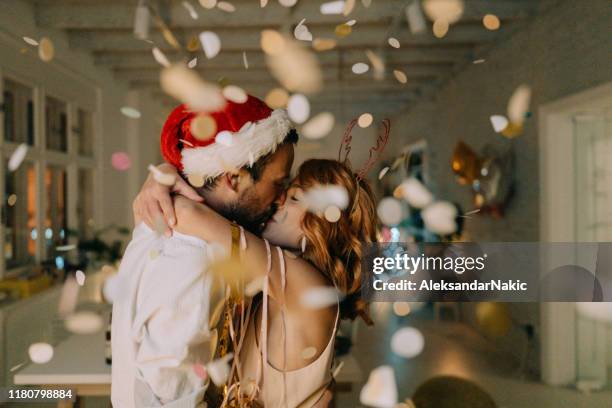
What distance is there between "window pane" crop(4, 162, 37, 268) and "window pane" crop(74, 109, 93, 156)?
1076mm

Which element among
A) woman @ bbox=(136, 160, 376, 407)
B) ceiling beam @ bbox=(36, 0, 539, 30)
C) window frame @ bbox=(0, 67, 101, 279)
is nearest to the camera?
woman @ bbox=(136, 160, 376, 407)

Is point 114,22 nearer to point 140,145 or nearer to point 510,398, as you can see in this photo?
point 140,145

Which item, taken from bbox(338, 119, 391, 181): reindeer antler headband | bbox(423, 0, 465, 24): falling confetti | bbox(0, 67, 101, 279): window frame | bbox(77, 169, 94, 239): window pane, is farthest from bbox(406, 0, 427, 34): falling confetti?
bbox(77, 169, 94, 239): window pane

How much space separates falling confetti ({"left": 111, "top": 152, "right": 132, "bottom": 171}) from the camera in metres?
5.01

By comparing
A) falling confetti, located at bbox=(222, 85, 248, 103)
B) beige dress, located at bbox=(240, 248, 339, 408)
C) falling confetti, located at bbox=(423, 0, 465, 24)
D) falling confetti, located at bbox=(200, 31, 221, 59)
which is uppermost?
falling confetti, located at bbox=(423, 0, 465, 24)

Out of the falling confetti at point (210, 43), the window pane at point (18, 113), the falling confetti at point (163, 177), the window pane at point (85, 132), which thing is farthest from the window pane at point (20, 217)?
the falling confetti at point (163, 177)

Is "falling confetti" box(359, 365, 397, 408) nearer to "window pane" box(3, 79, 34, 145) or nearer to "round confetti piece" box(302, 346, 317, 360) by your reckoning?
"round confetti piece" box(302, 346, 317, 360)

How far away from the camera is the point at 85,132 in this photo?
4520 mm

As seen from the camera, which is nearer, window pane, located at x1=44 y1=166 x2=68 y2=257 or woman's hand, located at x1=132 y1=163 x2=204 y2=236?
woman's hand, located at x1=132 y1=163 x2=204 y2=236

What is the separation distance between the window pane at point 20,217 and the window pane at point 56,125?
45cm

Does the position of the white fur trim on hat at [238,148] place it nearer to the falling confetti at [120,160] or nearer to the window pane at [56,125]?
the window pane at [56,125]

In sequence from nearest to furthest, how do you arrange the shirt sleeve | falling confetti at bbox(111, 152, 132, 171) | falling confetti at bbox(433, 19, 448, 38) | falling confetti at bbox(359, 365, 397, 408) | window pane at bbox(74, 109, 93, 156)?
the shirt sleeve < falling confetti at bbox(359, 365, 397, 408) < falling confetti at bbox(433, 19, 448, 38) < window pane at bbox(74, 109, 93, 156) < falling confetti at bbox(111, 152, 132, 171)

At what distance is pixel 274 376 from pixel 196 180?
408 millimetres

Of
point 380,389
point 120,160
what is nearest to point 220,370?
point 380,389
